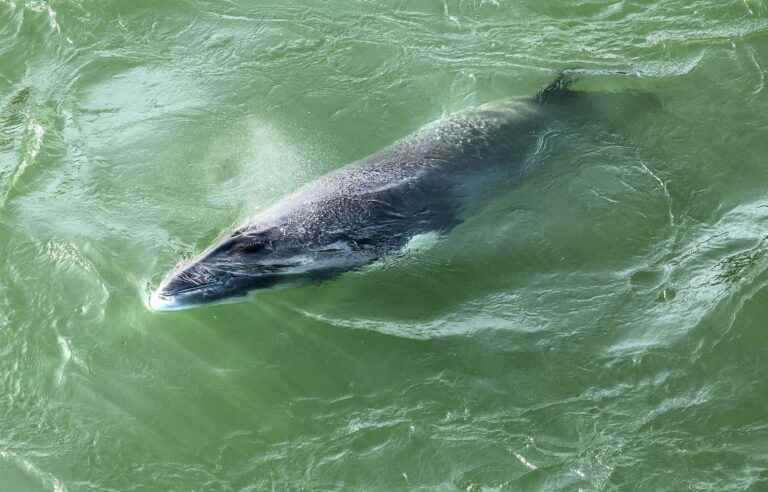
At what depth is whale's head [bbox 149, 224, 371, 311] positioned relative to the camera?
7.22m

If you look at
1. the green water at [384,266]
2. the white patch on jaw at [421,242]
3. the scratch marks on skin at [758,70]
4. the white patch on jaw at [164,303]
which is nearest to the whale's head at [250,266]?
the white patch on jaw at [164,303]

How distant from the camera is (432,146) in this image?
865 cm

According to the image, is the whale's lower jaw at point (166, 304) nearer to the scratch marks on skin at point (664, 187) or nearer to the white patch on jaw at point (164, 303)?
the white patch on jaw at point (164, 303)

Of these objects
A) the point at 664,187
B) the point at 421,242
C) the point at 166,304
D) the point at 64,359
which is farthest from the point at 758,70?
the point at 64,359

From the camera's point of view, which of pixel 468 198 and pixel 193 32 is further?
pixel 193 32

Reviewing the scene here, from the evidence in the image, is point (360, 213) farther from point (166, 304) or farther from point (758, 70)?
point (758, 70)

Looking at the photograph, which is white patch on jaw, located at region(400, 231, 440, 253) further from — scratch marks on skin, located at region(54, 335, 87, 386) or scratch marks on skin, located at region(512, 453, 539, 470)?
scratch marks on skin, located at region(54, 335, 87, 386)

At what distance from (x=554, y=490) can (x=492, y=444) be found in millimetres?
584

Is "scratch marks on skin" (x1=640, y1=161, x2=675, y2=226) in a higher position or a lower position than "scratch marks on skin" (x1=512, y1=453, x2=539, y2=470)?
higher

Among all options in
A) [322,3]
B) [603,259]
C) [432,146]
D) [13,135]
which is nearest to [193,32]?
[322,3]

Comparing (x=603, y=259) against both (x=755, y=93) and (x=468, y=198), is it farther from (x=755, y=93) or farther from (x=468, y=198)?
(x=755, y=93)

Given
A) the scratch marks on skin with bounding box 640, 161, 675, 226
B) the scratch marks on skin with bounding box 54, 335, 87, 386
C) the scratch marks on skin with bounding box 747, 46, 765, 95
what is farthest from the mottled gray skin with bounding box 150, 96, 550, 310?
the scratch marks on skin with bounding box 747, 46, 765, 95

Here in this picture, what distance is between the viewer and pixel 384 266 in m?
7.93

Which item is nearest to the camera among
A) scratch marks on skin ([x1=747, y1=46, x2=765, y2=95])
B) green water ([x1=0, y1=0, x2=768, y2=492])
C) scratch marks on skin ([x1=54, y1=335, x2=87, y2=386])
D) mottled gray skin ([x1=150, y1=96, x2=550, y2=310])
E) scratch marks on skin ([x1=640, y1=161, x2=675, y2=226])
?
green water ([x1=0, y1=0, x2=768, y2=492])
